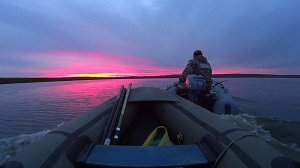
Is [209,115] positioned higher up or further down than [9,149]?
higher up

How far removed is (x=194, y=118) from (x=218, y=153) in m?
1.32

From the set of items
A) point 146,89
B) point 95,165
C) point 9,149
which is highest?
point 146,89

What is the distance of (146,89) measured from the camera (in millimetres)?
5785

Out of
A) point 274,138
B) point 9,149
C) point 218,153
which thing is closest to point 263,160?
point 218,153

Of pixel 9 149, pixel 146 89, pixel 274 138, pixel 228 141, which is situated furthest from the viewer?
pixel 146 89

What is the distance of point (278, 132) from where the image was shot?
5.93 meters

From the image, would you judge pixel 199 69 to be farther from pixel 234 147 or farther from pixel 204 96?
pixel 234 147

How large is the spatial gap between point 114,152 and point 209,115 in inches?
67.4

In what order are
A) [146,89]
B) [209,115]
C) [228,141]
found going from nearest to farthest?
[228,141], [209,115], [146,89]

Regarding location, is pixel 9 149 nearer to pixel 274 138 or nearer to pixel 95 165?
pixel 95 165

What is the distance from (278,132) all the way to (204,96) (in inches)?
94.5

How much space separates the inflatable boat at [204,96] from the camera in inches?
285

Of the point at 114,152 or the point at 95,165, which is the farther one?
the point at 114,152

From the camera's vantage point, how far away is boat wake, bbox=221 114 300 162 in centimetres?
473
